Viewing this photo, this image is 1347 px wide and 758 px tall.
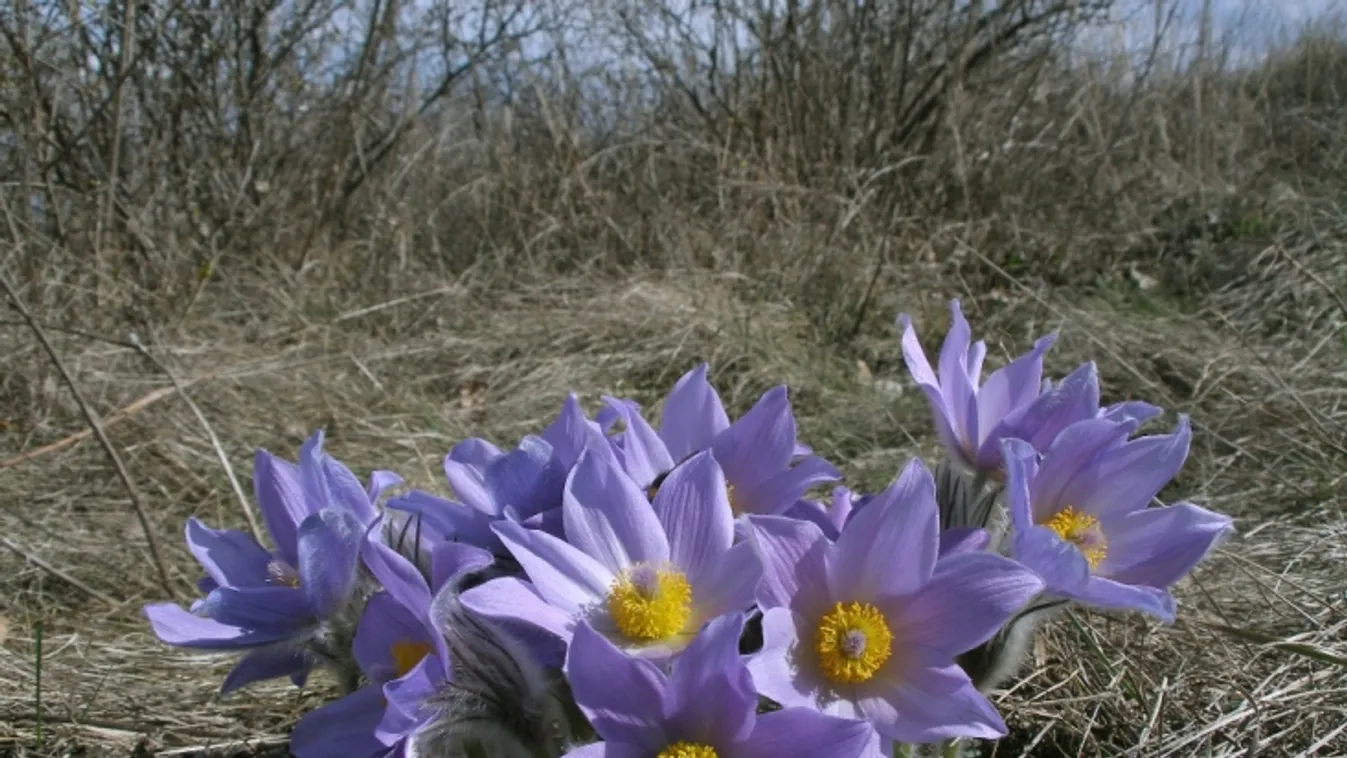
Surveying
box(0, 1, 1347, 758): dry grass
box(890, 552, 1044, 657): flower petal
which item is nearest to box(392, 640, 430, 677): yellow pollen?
box(890, 552, 1044, 657): flower petal

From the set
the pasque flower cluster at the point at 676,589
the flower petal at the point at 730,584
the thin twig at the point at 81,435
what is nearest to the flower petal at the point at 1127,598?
the pasque flower cluster at the point at 676,589

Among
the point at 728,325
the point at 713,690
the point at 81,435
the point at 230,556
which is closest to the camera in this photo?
the point at 713,690

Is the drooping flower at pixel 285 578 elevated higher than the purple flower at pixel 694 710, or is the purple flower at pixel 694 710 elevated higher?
the drooping flower at pixel 285 578

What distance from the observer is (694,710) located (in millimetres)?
709

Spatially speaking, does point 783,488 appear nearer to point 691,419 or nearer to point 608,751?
point 691,419

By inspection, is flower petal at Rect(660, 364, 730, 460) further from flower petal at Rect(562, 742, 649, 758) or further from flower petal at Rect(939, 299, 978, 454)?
flower petal at Rect(562, 742, 649, 758)

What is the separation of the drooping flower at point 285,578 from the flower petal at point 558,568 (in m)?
0.12

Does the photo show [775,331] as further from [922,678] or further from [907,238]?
[922,678]

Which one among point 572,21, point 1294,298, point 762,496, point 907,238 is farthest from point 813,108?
point 762,496

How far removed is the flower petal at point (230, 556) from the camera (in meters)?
0.89

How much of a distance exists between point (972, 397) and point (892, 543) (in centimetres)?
18

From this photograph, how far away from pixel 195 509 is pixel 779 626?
7.93ft

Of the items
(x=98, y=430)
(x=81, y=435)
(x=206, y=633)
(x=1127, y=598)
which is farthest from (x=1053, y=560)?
(x=81, y=435)

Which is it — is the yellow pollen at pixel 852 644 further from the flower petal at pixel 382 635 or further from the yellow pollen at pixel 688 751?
the flower petal at pixel 382 635
